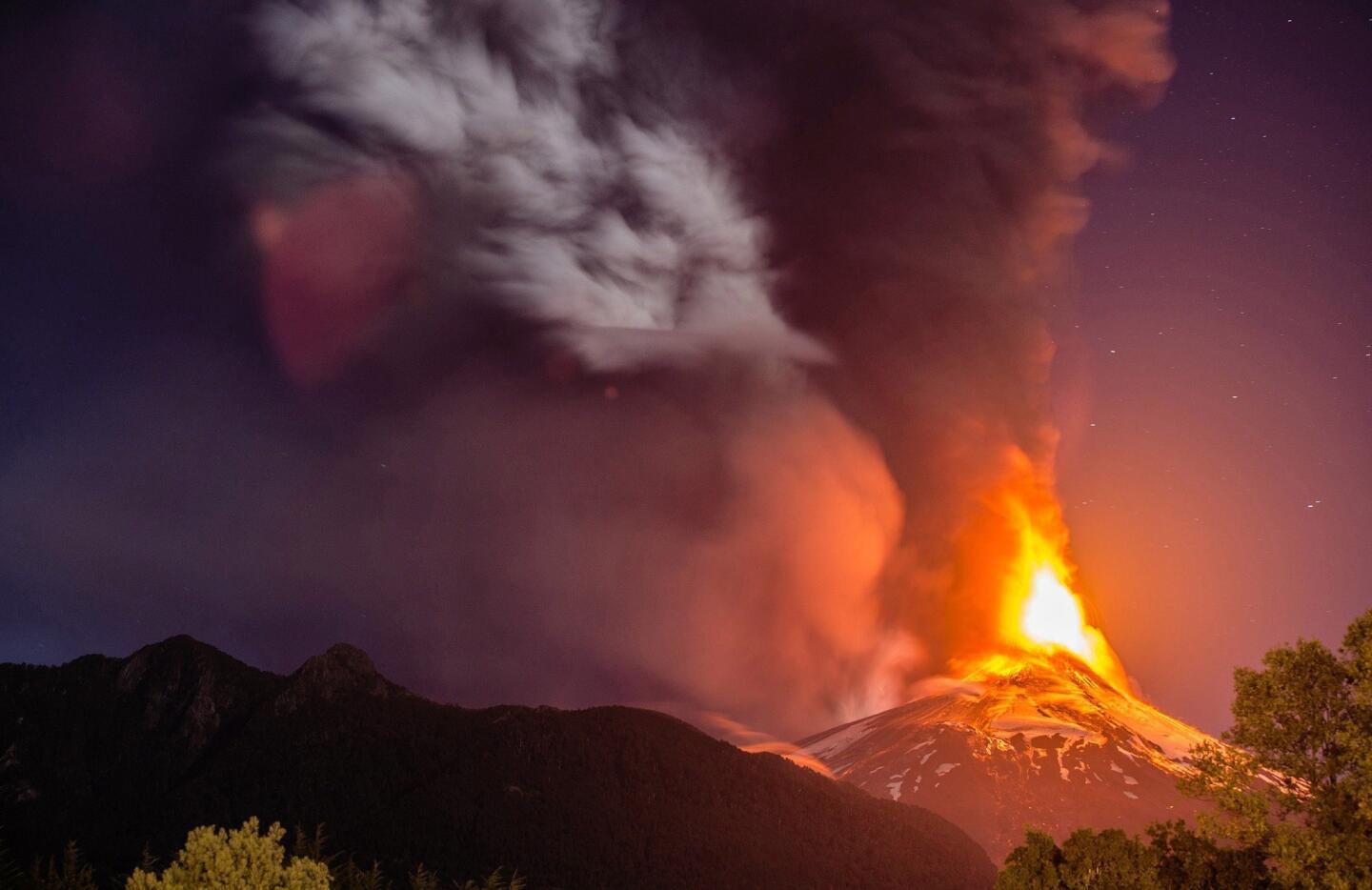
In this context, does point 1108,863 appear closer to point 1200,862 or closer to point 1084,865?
point 1084,865

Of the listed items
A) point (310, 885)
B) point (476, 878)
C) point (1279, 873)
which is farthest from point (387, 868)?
point (1279, 873)

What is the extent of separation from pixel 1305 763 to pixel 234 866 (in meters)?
41.9

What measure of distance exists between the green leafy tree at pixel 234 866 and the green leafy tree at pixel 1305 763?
36.9 metres

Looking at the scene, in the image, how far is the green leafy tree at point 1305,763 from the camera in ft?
89.6

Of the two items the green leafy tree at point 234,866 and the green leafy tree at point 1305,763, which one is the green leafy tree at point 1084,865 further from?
the green leafy tree at point 234,866

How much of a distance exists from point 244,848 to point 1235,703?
40.4 meters

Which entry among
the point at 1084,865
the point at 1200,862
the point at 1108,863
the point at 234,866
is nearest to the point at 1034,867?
the point at 1084,865

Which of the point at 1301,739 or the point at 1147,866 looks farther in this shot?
the point at 1147,866

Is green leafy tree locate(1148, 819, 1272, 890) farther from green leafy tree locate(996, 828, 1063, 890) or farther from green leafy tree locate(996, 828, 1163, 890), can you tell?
green leafy tree locate(996, 828, 1063, 890)

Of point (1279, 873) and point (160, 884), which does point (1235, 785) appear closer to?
point (1279, 873)

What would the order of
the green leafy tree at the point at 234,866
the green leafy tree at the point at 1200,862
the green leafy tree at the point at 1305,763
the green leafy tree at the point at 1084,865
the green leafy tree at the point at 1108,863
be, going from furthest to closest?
the green leafy tree at the point at 1084,865 < the green leafy tree at the point at 1108,863 < the green leafy tree at the point at 1200,862 < the green leafy tree at the point at 234,866 < the green leafy tree at the point at 1305,763

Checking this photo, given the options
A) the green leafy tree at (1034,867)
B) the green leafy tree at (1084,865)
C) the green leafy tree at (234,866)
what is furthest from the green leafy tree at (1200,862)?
the green leafy tree at (234,866)

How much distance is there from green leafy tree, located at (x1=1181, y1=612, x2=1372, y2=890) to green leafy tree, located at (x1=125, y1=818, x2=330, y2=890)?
3691 centimetres

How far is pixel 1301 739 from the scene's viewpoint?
29109mm
